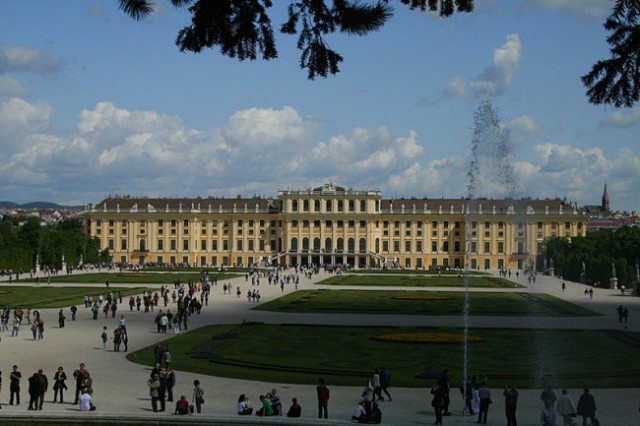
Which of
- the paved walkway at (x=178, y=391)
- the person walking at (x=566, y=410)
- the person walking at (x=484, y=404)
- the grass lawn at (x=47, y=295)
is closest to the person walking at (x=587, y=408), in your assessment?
the person walking at (x=566, y=410)

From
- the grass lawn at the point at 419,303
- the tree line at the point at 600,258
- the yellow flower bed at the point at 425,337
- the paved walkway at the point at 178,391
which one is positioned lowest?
the paved walkway at the point at 178,391

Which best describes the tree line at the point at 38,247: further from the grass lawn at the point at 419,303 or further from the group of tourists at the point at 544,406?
the group of tourists at the point at 544,406

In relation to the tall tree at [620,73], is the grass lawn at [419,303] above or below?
below

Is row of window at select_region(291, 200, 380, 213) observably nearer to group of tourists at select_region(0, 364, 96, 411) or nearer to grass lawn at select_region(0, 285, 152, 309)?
grass lawn at select_region(0, 285, 152, 309)

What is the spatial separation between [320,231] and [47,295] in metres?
72.4

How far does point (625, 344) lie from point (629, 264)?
4644 centimetres

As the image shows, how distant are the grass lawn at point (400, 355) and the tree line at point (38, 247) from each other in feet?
196

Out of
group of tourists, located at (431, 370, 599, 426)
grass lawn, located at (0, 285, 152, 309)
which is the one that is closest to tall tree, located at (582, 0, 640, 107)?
group of tourists, located at (431, 370, 599, 426)

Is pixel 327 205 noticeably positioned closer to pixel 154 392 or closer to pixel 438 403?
pixel 154 392

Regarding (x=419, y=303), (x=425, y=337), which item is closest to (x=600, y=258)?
(x=419, y=303)

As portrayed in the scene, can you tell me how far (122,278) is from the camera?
266 ft

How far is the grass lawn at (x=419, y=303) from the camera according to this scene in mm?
47688

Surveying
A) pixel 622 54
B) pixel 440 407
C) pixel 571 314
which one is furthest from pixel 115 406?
pixel 571 314

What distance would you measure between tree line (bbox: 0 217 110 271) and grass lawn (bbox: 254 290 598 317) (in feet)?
132
